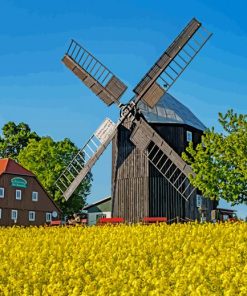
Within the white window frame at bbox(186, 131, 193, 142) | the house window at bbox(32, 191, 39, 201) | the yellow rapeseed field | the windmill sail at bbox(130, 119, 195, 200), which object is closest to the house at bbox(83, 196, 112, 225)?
the house window at bbox(32, 191, 39, 201)

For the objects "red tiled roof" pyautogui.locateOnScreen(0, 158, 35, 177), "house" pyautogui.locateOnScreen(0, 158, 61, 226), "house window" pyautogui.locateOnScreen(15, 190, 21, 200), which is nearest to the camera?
"red tiled roof" pyautogui.locateOnScreen(0, 158, 35, 177)

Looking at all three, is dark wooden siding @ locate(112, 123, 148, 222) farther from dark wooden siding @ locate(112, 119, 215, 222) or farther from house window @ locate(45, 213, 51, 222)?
house window @ locate(45, 213, 51, 222)

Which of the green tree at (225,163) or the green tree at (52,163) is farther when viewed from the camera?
the green tree at (52,163)

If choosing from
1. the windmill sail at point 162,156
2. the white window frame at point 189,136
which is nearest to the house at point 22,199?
the white window frame at point 189,136

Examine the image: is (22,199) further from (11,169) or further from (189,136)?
(189,136)

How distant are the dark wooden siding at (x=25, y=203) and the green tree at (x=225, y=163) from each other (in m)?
30.8

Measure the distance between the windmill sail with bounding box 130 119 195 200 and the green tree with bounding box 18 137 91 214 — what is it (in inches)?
1260

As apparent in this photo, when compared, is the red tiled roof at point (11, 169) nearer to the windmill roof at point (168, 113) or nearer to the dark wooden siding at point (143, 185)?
the windmill roof at point (168, 113)

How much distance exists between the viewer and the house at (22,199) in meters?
65.3

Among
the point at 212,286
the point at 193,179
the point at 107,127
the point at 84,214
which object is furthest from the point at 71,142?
the point at 212,286

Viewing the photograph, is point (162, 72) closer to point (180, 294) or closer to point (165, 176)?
point (165, 176)

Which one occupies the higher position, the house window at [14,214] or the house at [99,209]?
the house at [99,209]

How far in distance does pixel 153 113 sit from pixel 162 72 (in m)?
2.84

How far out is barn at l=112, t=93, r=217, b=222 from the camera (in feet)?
132
